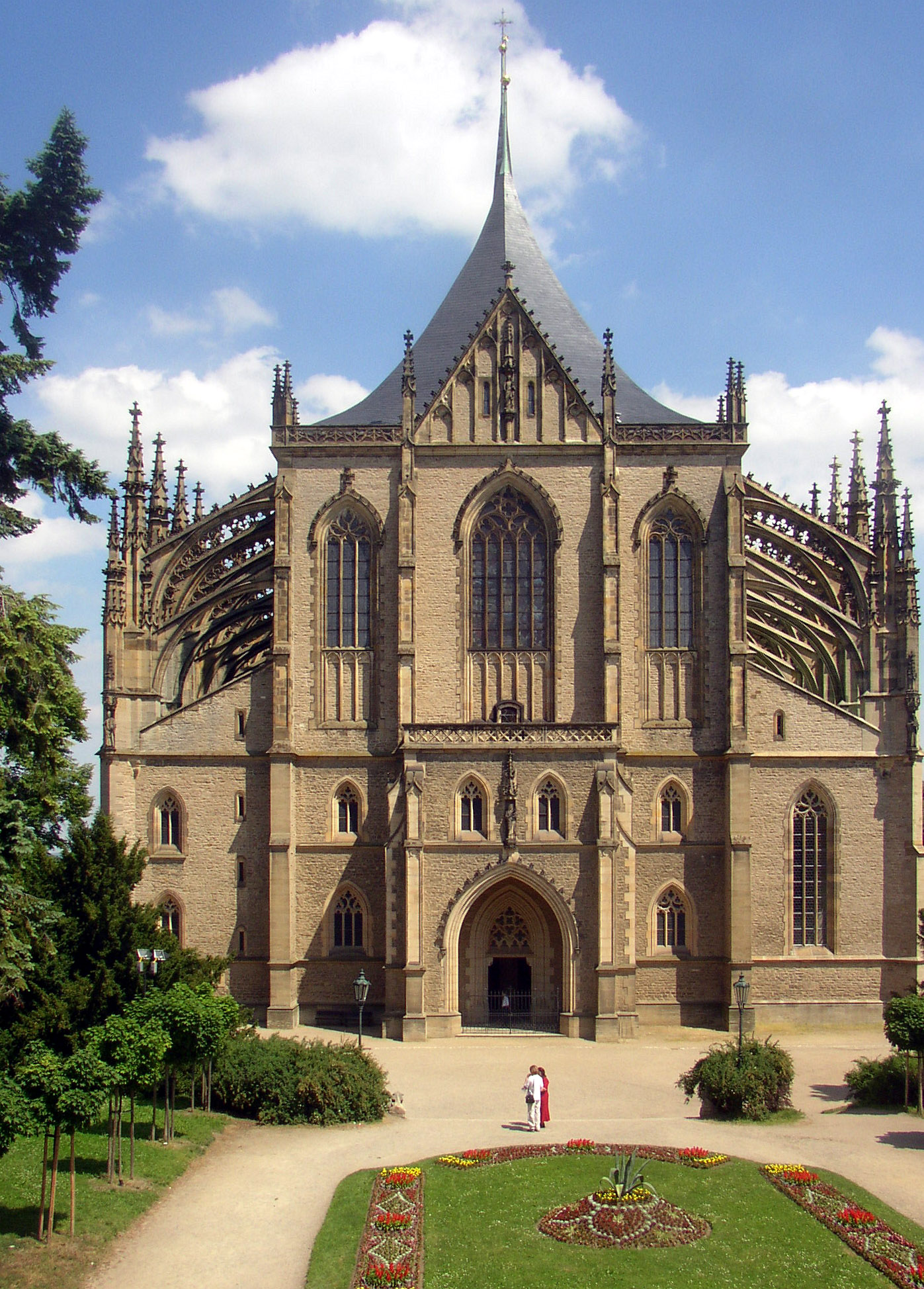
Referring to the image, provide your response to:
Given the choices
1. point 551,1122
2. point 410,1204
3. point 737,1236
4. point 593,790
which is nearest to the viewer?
point 737,1236

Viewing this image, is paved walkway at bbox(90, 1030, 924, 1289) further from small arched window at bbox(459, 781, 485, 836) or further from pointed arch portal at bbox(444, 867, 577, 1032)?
small arched window at bbox(459, 781, 485, 836)

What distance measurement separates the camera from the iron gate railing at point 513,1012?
1479 inches

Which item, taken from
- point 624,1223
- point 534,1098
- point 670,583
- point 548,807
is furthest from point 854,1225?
point 670,583

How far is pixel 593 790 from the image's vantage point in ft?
123

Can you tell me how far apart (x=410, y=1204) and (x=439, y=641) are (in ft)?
70.7

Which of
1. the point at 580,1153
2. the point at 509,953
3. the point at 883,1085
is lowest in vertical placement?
the point at 580,1153

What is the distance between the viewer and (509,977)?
38688 millimetres

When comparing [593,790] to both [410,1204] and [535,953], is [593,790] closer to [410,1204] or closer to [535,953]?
[535,953]

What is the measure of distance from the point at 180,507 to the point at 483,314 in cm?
1354

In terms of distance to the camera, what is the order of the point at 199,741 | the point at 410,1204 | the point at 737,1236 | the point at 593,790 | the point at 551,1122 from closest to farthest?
the point at 737,1236 → the point at 410,1204 → the point at 551,1122 → the point at 593,790 → the point at 199,741

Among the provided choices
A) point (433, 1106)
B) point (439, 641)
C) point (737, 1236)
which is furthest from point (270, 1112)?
point (439, 641)

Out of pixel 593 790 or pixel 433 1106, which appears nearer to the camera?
pixel 433 1106

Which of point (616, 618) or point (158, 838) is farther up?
point (616, 618)

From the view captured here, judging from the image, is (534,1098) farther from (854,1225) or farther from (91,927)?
(91,927)
